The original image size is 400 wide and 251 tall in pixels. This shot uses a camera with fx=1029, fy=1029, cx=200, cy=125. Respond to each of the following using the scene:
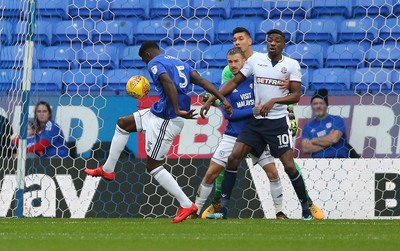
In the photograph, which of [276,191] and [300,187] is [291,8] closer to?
[276,191]

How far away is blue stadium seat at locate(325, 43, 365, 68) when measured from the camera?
11.7 metres

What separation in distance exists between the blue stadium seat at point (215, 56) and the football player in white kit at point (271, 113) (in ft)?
7.25

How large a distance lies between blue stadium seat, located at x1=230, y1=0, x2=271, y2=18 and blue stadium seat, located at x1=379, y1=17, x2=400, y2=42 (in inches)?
56.0

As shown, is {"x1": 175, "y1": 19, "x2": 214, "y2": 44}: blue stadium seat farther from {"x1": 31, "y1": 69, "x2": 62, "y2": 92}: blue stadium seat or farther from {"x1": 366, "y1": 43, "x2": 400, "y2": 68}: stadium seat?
{"x1": 366, "y1": 43, "x2": 400, "y2": 68}: stadium seat

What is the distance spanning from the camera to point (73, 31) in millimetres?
12359

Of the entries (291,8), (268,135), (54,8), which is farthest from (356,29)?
(54,8)

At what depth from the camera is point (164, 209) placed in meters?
10.8

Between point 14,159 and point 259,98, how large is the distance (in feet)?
8.86

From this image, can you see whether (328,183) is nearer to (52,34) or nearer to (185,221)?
(185,221)

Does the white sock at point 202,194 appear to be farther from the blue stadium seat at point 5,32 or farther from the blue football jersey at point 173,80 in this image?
the blue stadium seat at point 5,32

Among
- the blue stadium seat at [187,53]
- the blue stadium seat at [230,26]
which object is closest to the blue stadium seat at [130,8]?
the blue stadium seat at [187,53]

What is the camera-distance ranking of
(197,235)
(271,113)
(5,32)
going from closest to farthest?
(197,235) → (271,113) → (5,32)

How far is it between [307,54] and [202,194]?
111 inches

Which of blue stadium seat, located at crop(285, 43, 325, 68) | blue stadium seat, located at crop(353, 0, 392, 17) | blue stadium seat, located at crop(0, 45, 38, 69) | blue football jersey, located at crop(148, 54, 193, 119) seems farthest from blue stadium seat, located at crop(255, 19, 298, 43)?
blue football jersey, located at crop(148, 54, 193, 119)
